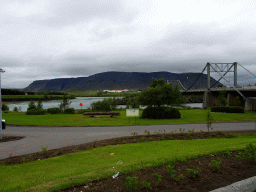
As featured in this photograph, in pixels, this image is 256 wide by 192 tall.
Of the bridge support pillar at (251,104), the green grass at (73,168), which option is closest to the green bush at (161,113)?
the green grass at (73,168)

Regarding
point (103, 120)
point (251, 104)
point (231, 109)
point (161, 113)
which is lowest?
point (103, 120)

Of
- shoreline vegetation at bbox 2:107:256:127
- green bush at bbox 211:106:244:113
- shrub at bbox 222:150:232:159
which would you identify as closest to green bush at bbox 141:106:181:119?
shoreline vegetation at bbox 2:107:256:127

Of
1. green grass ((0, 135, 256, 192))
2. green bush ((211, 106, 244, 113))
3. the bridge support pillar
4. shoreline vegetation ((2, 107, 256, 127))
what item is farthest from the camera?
the bridge support pillar

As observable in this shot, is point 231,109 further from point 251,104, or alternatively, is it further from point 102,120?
point 102,120

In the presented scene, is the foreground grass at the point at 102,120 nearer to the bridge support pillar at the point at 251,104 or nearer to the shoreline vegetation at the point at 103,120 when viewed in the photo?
the shoreline vegetation at the point at 103,120

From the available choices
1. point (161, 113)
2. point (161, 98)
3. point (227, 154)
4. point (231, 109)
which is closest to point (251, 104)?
point (231, 109)

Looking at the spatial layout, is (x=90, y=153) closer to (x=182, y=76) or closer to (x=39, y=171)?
(x=39, y=171)

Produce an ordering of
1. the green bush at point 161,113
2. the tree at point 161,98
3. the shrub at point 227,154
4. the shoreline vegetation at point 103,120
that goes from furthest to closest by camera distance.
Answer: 1. the tree at point 161,98
2. the green bush at point 161,113
3. the shoreline vegetation at point 103,120
4. the shrub at point 227,154

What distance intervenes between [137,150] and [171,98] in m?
17.6

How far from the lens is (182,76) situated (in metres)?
108

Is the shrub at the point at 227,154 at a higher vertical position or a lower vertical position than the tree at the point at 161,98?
lower

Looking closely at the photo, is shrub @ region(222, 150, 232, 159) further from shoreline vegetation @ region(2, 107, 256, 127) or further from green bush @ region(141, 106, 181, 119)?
green bush @ region(141, 106, 181, 119)

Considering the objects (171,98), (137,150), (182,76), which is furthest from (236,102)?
(182,76)

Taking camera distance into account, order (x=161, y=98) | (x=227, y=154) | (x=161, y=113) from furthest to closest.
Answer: (x=161, y=98) < (x=161, y=113) < (x=227, y=154)
